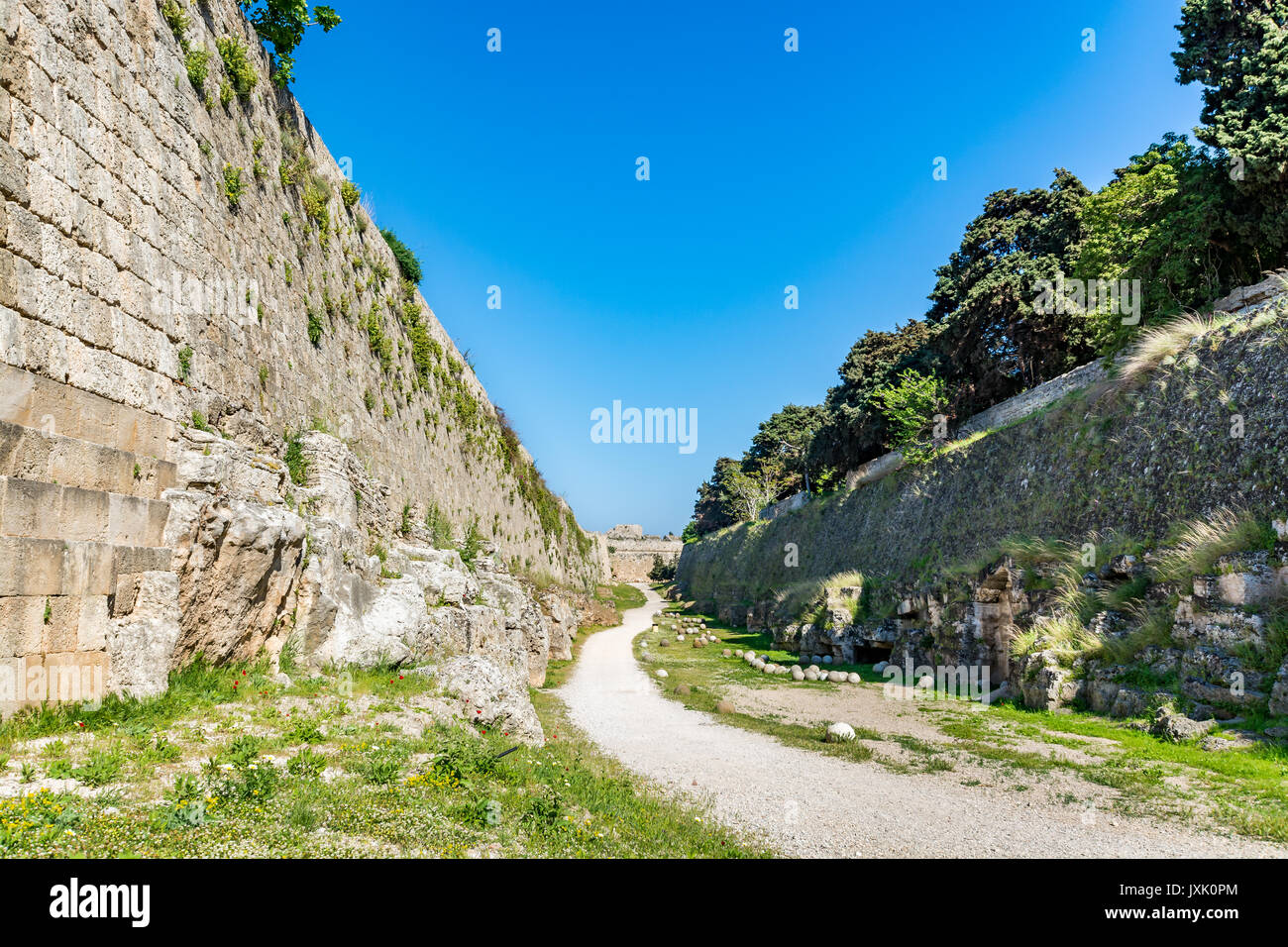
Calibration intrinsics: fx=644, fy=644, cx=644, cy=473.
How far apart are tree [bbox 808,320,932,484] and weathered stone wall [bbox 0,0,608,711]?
27.6 m

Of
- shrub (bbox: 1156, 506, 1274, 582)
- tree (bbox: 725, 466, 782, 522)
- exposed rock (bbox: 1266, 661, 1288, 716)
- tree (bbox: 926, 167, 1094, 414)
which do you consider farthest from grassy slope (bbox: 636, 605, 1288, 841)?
tree (bbox: 725, 466, 782, 522)

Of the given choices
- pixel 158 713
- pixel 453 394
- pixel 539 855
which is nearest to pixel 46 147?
pixel 158 713

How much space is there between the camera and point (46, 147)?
590cm

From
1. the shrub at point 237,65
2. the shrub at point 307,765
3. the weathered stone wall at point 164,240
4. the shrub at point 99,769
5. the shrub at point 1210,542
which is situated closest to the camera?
the shrub at point 99,769

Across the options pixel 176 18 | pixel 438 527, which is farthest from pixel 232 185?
pixel 438 527

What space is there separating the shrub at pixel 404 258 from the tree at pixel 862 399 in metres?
23.2

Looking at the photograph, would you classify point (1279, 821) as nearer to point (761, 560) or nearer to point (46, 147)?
point (46, 147)

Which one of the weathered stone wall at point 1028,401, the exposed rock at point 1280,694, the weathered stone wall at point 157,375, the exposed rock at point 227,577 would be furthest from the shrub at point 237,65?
the weathered stone wall at point 1028,401

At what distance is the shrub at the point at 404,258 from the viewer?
19234mm

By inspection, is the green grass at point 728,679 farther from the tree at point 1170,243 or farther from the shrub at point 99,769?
the tree at point 1170,243

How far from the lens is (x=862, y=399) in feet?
119

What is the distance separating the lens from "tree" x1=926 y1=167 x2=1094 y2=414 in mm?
25391
